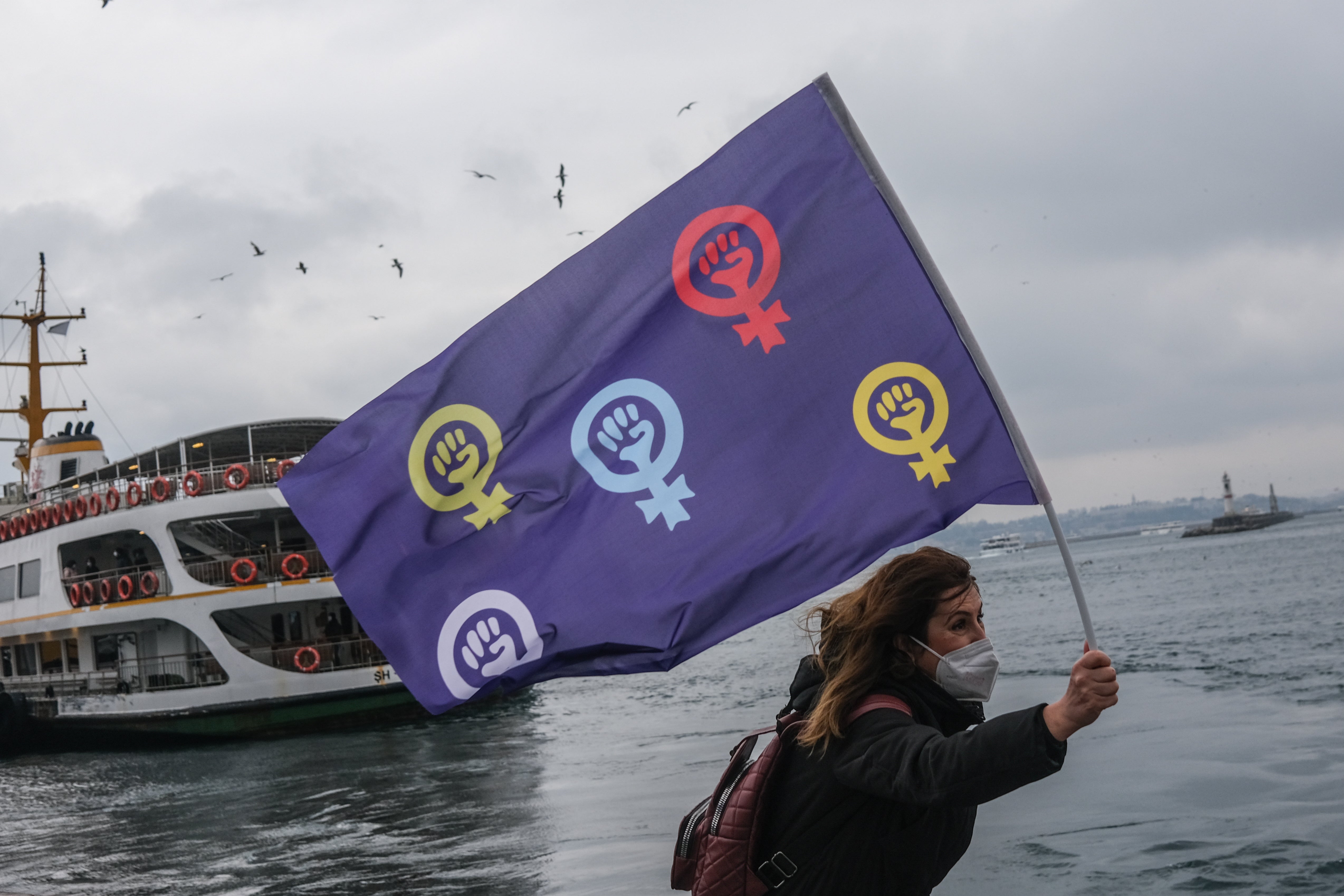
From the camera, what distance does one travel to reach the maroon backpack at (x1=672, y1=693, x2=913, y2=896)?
252cm

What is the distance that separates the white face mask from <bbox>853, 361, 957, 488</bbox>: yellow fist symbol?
1.21 m

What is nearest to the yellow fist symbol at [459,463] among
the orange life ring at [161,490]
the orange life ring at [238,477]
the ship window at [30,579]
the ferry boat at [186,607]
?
the ferry boat at [186,607]

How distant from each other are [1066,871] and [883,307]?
7899 mm

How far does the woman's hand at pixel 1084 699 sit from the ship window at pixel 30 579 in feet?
105

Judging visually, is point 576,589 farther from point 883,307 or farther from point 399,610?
point 883,307

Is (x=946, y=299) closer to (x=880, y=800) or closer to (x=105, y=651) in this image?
(x=880, y=800)

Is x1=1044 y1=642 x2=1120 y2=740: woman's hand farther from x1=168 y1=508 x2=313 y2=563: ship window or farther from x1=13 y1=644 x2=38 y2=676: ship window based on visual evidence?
x1=13 y1=644 x2=38 y2=676: ship window

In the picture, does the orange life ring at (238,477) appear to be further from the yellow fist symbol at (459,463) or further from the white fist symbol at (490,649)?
the white fist symbol at (490,649)

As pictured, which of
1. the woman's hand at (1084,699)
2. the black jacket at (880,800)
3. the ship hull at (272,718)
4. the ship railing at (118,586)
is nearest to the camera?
the woman's hand at (1084,699)

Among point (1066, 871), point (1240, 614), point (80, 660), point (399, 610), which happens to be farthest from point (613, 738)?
point (1240, 614)

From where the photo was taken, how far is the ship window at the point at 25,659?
113 feet

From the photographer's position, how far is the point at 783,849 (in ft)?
8.30

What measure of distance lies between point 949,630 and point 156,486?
26.2 meters

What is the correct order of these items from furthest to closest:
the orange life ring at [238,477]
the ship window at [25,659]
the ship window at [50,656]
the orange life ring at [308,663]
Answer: the ship window at [25,659] → the ship window at [50,656] → the orange life ring at [238,477] → the orange life ring at [308,663]
